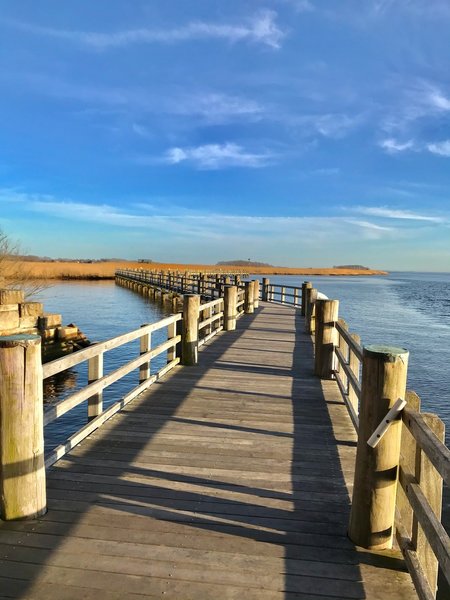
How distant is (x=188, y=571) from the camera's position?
277cm

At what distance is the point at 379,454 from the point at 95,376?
10.4 feet

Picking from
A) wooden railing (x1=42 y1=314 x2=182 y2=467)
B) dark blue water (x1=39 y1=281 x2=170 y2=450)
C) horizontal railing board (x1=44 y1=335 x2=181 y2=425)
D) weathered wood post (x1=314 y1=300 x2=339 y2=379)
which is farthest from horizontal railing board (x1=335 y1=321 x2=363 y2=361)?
dark blue water (x1=39 y1=281 x2=170 y2=450)

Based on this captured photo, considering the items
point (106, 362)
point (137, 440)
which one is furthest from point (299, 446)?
point (106, 362)

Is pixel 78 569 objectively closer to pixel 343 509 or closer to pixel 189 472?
pixel 189 472

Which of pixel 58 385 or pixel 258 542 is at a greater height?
pixel 258 542

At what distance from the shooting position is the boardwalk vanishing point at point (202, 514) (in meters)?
2.68

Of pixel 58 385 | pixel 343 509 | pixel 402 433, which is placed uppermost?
pixel 402 433

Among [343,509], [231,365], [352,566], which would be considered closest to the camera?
[352,566]

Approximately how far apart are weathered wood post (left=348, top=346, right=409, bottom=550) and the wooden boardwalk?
168 mm

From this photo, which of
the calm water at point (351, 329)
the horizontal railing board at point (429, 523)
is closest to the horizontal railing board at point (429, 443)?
the horizontal railing board at point (429, 523)

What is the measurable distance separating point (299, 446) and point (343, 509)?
4.17 ft

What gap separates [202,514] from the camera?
11.3ft

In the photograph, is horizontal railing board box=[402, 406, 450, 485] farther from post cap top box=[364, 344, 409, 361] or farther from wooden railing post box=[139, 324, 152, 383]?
wooden railing post box=[139, 324, 152, 383]

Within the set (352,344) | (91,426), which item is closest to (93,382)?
(91,426)
